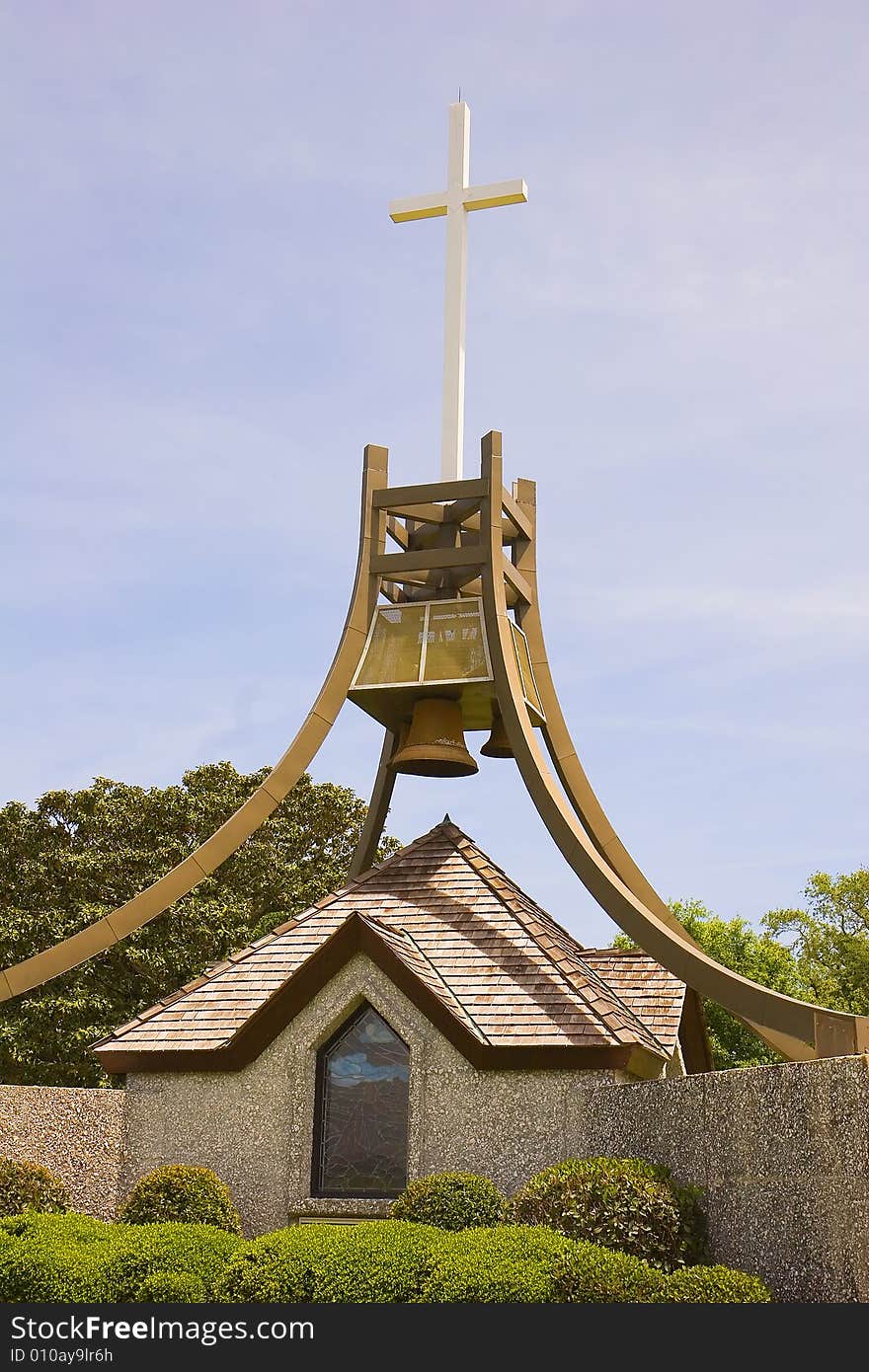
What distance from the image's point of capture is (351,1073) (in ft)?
43.5

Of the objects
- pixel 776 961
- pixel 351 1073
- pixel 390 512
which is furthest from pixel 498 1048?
pixel 776 961

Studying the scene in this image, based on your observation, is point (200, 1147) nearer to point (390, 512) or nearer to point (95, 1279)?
point (95, 1279)

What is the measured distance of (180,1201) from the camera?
40.4 ft

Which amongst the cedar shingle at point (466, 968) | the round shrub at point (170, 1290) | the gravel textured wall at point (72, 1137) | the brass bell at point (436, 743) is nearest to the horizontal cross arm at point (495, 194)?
the brass bell at point (436, 743)

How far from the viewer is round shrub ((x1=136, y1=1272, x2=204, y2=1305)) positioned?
31.9 feet

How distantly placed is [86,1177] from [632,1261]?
640 centimetres

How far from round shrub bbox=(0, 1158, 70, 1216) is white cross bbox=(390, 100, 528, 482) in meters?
8.72

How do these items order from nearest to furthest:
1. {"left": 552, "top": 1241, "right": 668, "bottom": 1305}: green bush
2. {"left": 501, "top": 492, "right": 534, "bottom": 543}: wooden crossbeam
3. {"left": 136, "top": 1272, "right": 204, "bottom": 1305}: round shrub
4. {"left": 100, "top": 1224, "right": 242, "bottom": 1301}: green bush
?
1. {"left": 552, "top": 1241, "right": 668, "bottom": 1305}: green bush
2. {"left": 136, "top": 1272, "right": 204, "bottom": 1305}: round shrub
3. {"left": 100, "top": 1224, "right": 242, "bottom": 1301}: green bush
4. {"left": 501, "top": 492, "right": 534, "bottom": 543}: wooden crossbeam

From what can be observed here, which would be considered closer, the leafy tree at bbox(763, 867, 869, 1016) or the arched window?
the arched window

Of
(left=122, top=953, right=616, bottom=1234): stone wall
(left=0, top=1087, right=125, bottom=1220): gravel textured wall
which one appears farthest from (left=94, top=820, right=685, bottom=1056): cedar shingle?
(left=0, top=1087, right=125, bottom=1220): gravel textured wall

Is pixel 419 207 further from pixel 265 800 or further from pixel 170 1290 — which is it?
pixel 170 1290

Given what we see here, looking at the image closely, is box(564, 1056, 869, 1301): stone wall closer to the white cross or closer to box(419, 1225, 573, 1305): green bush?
box(419, 1225, 573, 1305): green bush

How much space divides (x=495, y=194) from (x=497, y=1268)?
41.4 ft

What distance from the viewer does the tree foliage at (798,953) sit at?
2828cm
